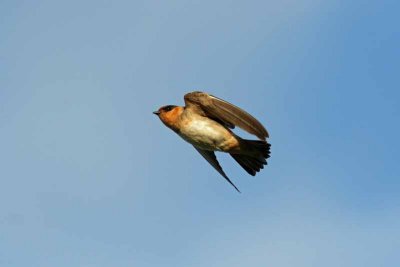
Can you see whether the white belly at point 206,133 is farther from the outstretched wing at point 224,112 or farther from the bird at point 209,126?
the outstretched wing at point 224,112

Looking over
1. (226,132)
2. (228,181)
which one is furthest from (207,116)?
(228,181)

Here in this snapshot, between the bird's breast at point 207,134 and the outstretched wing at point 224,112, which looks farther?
the bird's breast at point 207,134

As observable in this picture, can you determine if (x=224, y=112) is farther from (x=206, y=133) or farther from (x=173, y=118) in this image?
(x=173, y=118)

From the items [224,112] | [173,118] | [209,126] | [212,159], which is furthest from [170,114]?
[212,159]

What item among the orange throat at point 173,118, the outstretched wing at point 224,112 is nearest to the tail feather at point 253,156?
the outstretched wing at point 224,112

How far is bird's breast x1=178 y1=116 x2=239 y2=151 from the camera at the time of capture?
1820cm

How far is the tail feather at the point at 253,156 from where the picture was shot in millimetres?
18453

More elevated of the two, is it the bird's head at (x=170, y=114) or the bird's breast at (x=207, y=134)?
the bird's head at (x=170, y=114)

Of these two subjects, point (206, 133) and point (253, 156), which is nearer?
point (206, 133)

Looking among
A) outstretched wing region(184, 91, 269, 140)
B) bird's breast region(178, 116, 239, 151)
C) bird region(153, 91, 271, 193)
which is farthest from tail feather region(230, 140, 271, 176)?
outstretched wing region(184, 91, 269, 140)

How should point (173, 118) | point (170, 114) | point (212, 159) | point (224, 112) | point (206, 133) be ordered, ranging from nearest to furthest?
point (224, 112) → point (206, 133) → point (173, 118) → point (170, 114) → point (212, 159)

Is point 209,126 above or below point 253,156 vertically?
above

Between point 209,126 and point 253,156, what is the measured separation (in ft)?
3.56

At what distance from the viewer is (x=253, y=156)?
738 inches
